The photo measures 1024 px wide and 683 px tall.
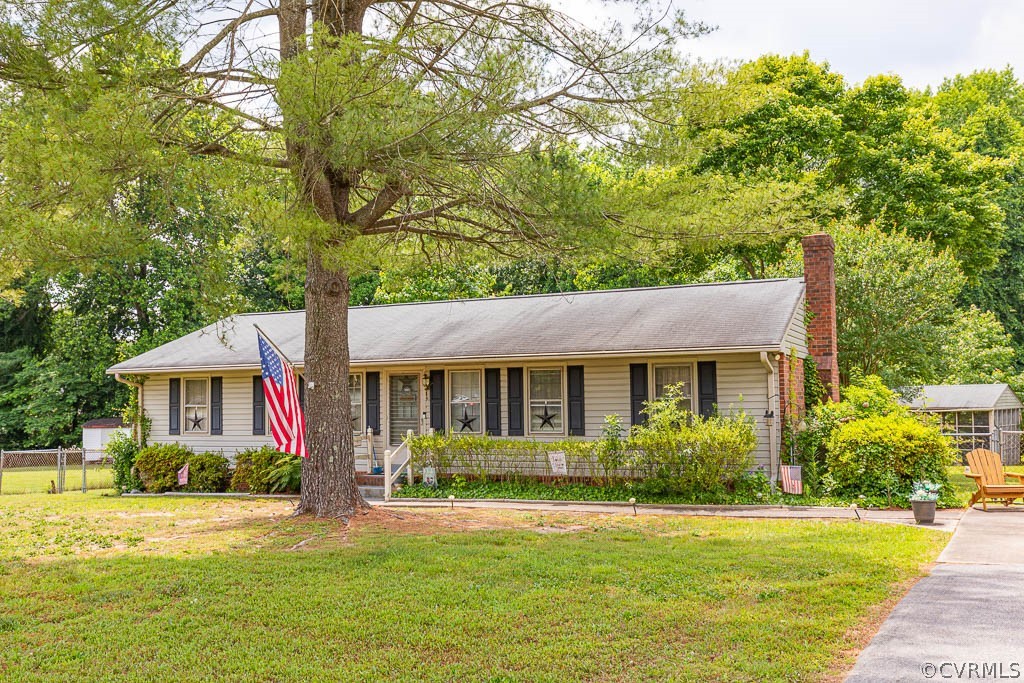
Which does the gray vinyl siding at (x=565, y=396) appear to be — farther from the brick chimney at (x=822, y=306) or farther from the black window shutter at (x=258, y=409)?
the brick chimney at (x=822, y=306)

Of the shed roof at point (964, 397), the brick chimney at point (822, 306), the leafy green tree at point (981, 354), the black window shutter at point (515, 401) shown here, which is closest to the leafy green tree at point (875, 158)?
the leafy green tree at point (981, 354)

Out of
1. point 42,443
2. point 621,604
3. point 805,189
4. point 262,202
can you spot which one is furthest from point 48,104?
point 42,443

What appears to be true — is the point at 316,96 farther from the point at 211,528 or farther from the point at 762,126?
the point at 762,126

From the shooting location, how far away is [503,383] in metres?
17.2

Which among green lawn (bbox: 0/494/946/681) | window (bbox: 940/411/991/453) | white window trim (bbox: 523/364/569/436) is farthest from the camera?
window (bbox: 940/411/991/453)

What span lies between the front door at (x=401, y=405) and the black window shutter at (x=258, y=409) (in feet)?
9.95

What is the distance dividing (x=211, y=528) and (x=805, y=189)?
10348 millimetres

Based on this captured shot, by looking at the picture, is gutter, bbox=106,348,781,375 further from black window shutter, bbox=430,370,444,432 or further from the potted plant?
the potted plant

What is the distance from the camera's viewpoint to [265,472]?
17469 millimetres

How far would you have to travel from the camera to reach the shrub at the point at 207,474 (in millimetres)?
18469

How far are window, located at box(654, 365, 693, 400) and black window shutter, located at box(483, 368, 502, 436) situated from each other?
3.25 meters

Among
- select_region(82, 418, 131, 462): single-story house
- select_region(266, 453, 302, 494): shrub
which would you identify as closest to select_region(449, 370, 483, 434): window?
select_region(266, 453, 302, 494): shrub

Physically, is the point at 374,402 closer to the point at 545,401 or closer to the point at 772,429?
the point at 545,401

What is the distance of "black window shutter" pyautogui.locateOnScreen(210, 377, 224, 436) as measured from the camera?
19.7m
